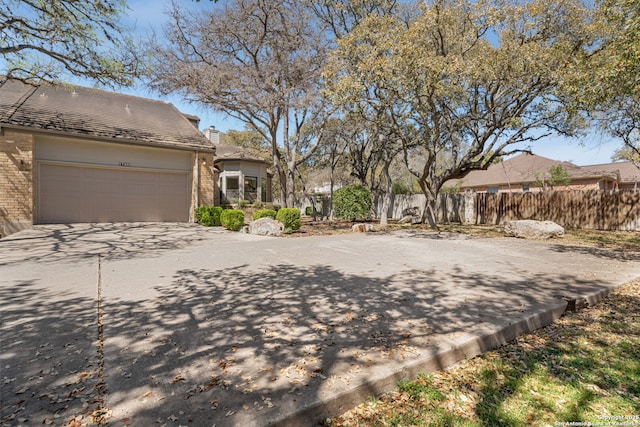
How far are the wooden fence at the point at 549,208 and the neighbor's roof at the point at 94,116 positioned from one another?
14.0 meters

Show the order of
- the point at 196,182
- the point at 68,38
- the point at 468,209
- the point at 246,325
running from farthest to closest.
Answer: the point at 468,209 < the point at 196,182 < the point at 68,38 < the point at 246,325

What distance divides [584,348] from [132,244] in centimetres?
972

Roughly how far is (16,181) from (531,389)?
15.0m

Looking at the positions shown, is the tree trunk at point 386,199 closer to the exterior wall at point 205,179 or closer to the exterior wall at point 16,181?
the exterior wall at point 205,179

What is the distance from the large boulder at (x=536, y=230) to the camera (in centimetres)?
1061

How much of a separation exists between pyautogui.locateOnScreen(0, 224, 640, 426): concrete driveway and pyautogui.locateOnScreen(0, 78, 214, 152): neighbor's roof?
702 cm

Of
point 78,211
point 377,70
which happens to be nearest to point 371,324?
point 377,70

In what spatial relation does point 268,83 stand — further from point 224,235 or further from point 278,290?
point 278,290

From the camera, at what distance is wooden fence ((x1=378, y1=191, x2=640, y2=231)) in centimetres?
1295

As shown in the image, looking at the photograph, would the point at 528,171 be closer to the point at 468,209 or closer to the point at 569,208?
the point at 468,209

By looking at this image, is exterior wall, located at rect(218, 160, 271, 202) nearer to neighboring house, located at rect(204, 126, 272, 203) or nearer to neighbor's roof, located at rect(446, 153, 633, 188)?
neighboring house, located at rect(204, 126, 272, 203)

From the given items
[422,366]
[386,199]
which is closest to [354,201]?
[386,199]

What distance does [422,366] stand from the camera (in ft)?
8.04

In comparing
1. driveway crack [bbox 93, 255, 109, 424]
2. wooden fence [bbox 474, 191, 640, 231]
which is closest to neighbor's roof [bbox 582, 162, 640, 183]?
wooden fence [bbox 474, 191, 640, 231]
